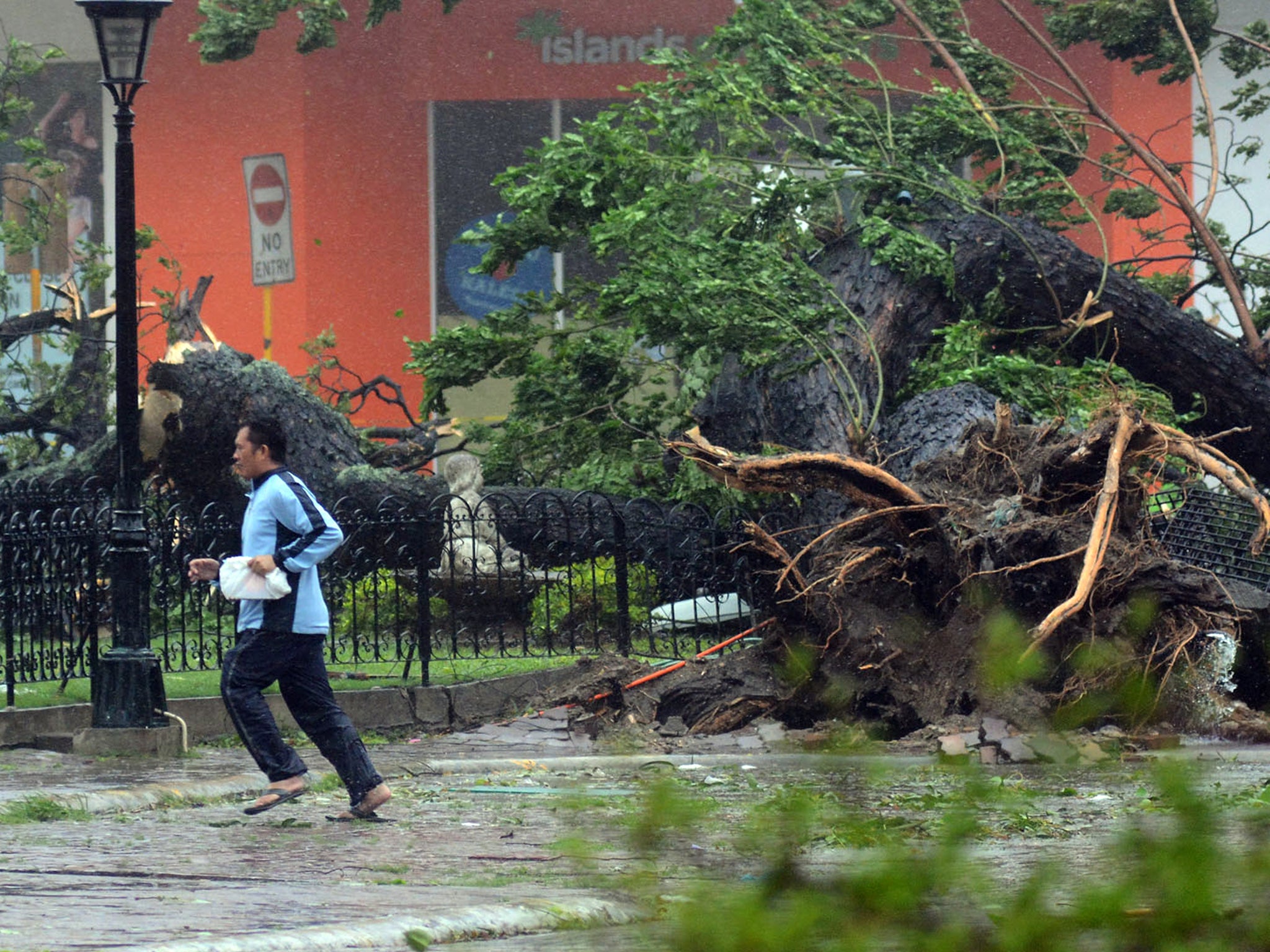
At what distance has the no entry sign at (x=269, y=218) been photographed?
20844mm

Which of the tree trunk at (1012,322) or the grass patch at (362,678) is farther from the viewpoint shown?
the tree trunk at (1012,322)

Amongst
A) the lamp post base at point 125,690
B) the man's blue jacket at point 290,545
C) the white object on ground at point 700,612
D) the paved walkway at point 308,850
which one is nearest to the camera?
the paved walkway at point 308,850

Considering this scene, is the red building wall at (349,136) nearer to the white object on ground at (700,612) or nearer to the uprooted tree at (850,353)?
the uprooted tree at (850,353)

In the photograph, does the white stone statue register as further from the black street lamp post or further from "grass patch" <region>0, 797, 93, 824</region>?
"grass patch" <region>0, 797, 93, 824</region>

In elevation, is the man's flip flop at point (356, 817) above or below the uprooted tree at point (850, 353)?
below

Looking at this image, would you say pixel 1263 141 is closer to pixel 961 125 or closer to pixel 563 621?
pixel 961 125

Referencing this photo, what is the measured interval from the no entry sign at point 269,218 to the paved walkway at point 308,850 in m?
12.0

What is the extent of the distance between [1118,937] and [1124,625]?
24.0 ft

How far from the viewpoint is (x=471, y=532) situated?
11961 millimetres

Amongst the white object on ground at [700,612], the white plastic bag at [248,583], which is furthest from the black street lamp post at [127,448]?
the white object on ground at [700,612]

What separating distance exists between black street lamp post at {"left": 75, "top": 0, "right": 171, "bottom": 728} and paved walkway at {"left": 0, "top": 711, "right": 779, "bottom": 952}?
412 mm

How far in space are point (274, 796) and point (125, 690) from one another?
94.8 inches

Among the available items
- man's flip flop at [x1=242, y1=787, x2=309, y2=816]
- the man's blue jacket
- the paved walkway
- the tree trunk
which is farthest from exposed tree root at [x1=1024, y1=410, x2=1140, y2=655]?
man's flip flop at [x1=242, y1=787, x2=309, y2=816]

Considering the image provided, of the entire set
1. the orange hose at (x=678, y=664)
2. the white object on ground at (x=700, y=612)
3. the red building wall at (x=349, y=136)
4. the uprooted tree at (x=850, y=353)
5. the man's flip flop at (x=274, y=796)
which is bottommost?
the man's flip flop at (x=274, y=796)
